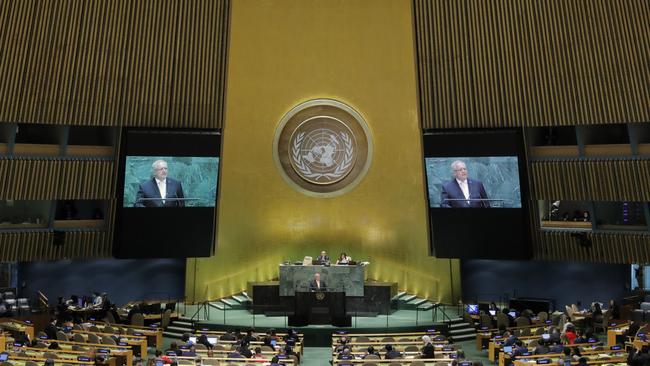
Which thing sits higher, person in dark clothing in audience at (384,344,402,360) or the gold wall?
the gold wall

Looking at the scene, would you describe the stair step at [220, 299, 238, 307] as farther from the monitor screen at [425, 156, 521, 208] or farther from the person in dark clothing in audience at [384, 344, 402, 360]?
the person in dark clothing in audience at [384, 344, 402, 360]

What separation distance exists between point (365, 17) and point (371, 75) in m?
1.89

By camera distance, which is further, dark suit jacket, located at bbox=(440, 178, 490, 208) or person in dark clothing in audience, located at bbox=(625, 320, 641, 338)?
dark suit jacket, located at bbox=(440, 178, 490, 208)

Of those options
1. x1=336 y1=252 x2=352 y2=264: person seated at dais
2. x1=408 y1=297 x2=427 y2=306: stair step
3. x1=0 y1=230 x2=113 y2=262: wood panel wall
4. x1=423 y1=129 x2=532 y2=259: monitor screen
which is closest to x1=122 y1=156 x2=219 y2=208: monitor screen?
x1=0 y1=230 x2=113 y2=262: wood panel wall

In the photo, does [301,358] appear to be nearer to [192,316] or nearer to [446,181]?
[192,316]

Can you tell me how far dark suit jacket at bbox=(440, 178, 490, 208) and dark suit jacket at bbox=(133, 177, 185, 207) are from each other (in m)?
7.27

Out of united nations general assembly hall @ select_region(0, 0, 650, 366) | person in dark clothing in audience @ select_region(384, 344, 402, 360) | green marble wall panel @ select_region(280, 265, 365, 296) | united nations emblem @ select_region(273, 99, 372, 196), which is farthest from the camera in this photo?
united nations emblem @ select_region(273, 99, 372, 196)

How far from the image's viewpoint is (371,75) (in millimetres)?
22828

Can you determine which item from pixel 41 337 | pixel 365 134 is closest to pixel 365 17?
pixel 365 134

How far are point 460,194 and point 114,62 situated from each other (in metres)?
10.1

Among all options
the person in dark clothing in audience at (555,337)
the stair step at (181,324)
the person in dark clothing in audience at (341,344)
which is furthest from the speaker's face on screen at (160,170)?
the person in dark clothing in audience at (555,337)

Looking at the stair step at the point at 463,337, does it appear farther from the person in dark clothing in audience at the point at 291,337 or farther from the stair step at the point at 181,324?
the stair step at the point at 181,324

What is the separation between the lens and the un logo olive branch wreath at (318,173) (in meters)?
23.0

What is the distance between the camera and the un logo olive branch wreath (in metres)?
23.0
